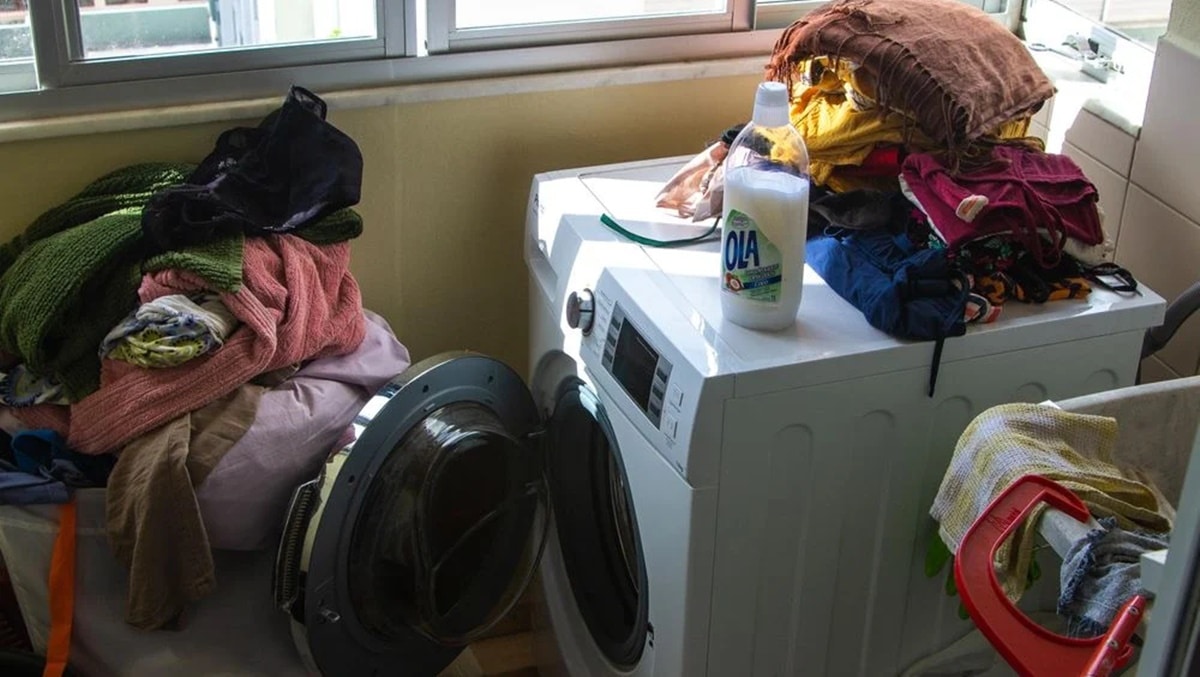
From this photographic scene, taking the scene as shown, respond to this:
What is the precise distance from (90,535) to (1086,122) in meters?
1.55

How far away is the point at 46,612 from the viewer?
5.97 ft

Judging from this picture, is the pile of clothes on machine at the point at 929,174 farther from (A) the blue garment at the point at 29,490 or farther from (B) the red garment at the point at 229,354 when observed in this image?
(A) the blue garment at the point at 29,490

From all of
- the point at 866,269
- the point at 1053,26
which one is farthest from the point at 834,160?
the point at 1053,26

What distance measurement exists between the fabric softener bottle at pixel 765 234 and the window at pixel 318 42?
661 mm

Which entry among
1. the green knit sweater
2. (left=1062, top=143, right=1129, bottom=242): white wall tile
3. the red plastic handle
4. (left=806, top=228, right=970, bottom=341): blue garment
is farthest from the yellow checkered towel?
the green knit sweater

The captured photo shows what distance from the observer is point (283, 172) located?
6.47 ft

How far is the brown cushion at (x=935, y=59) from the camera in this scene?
172cm

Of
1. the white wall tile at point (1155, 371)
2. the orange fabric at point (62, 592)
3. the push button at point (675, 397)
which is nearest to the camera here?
the push button at point (675, 397)

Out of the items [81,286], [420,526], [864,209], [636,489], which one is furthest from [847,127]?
[81,286]

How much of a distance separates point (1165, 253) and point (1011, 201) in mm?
345

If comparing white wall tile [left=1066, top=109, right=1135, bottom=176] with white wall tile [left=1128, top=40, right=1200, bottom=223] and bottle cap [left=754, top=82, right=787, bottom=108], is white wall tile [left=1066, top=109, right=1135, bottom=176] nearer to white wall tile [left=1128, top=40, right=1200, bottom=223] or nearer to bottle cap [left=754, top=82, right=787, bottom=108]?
white wall tile [left=1128, top=40, right=1200, bottom=223]

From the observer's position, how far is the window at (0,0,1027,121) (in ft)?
6.35

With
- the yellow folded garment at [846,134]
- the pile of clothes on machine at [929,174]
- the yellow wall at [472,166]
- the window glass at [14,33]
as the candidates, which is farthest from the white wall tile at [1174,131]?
the window glass at [14,33]

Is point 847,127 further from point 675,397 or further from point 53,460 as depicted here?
point 53,460
